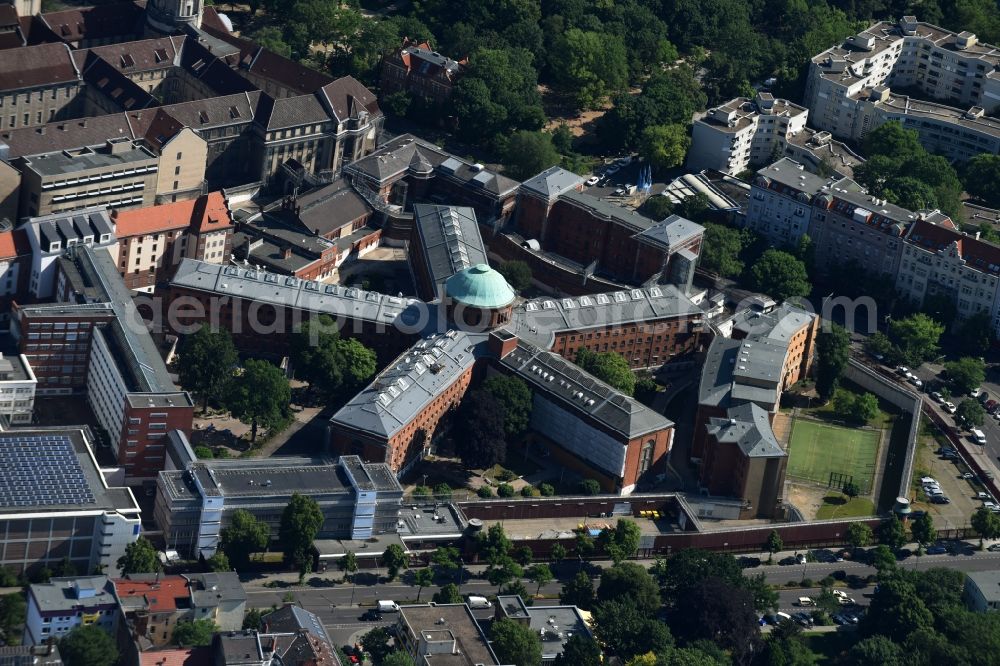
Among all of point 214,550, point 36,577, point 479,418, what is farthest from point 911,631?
point 36,577

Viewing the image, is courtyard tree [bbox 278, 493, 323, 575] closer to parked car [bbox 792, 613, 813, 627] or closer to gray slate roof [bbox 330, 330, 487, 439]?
gray slate roof [bbox 330, 330, 487, 439]

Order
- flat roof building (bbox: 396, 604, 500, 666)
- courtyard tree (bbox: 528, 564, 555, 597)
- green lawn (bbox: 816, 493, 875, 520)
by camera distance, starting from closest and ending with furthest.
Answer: flat roof building (bbox: 396, 604, 500, 666) < courtyard tree (bbox: 528, 564, 555, 597) < green lawn (bbox: 816, 493, 875, 520)

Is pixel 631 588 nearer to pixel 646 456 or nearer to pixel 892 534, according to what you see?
pixel 646 456

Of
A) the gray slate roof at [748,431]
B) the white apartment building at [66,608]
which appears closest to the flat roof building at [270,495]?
the white apartment building at [66,608]

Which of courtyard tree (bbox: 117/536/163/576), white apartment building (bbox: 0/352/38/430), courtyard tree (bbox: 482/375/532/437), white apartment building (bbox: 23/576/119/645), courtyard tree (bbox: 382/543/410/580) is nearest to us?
white apartment building (bbox: 23/576/119/645)

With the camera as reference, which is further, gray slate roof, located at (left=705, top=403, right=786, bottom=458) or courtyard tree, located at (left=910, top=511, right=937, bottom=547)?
gray slate roof, located at (left=705, top=403, right=786, bottom=458)

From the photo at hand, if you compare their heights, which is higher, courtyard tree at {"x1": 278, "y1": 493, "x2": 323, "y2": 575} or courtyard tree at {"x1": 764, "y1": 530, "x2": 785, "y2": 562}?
courtyard tree at {"x1": 278, "y1": 493, "x2": 323, "y2": 575}

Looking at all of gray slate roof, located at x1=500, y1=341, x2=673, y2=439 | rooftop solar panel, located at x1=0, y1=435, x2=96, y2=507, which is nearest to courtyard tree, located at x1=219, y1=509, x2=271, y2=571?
rooftop solar panel, located at x1=0, y1=435, x2=96, y2=507

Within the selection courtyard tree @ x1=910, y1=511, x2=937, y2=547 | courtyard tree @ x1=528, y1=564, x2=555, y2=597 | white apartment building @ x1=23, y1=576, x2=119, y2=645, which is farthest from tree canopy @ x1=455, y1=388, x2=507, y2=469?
white apartment building @ x1=23, y1=576, x2=119, y2=645

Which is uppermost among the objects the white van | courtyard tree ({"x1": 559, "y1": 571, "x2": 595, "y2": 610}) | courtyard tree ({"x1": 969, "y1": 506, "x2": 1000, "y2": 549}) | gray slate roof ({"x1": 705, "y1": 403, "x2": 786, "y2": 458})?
gray slate roof ({"x1": 705, "y1": 403, "x2": 786, "y2": 458})
